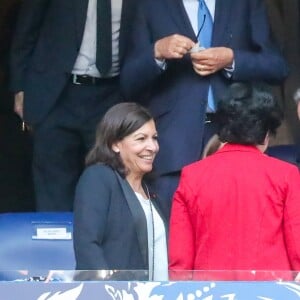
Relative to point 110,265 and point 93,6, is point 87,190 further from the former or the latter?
point 93,6

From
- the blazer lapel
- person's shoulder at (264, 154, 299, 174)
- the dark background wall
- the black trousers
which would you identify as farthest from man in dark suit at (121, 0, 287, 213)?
the dark background wall

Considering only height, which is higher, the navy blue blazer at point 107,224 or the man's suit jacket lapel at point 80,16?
the man's suit jacket lapel at point 80,16

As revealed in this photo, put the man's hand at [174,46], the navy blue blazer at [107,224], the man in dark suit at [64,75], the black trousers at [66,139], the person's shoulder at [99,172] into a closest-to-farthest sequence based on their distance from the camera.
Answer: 1. the navy blue blazer at [107,224]
2. the person's shoulder at [99,172]
3. the man's hand at [174,46]
4. the man in dark suit at [64,75]
5. the black trousers at [66,139]

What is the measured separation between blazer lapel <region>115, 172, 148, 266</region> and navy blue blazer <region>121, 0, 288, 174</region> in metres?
0.66

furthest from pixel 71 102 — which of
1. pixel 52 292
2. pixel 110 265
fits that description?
pixel 52 292

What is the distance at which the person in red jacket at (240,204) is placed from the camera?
15.2ft

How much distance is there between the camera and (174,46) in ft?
17.6

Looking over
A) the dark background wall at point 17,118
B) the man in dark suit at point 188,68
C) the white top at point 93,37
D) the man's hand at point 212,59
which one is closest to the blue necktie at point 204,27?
the man in dark suit at point 188,68

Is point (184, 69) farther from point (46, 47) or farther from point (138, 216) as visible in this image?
point (138, 216)

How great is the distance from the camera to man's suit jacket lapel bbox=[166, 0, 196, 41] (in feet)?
18.3

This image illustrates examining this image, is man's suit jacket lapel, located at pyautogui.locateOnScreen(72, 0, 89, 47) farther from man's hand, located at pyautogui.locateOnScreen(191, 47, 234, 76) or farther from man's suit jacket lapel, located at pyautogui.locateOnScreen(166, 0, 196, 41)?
man's hand, located at pyautogui.locateOnScreen(191, 47, 234, 76)

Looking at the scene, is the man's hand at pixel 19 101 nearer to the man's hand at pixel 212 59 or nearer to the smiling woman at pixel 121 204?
the man's hand at pixel 212 59

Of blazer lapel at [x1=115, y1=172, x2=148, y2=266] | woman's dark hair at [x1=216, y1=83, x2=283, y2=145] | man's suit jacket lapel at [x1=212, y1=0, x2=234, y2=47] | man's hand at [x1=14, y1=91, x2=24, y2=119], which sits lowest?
blazer lapel at [x1=115, y1=172, x2=148, y2=266]

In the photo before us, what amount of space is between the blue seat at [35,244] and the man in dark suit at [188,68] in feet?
1.43
